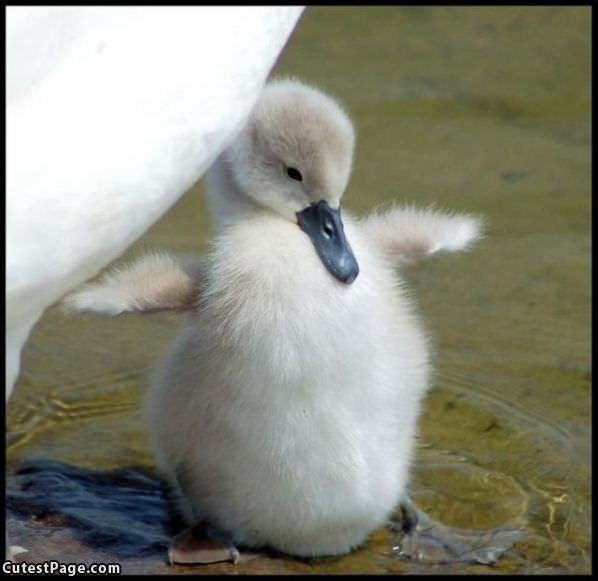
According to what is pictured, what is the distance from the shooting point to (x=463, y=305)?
3.54 meters

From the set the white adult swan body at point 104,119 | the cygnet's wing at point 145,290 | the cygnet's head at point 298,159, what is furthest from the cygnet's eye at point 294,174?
the white adult swan body at point 104,119

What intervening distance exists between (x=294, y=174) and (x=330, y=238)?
0.46ft

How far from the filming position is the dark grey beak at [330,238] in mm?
2525

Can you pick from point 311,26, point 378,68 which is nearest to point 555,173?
point 378,68

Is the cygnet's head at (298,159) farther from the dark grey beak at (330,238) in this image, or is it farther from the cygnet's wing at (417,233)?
the cygnet's wing at (417,233)

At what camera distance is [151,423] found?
108 inches

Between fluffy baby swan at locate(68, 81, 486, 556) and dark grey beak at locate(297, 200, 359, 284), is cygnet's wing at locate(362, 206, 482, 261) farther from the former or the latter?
dark grey beak at locate(297, 200, 359, 284)

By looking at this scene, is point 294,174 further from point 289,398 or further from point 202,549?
point 202,549

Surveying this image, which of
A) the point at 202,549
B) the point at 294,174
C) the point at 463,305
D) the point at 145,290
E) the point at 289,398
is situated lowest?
the point at 202,549

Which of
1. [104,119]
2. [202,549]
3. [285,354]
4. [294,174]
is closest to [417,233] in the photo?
[294,174]

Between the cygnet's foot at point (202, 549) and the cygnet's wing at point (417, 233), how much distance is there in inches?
21.4

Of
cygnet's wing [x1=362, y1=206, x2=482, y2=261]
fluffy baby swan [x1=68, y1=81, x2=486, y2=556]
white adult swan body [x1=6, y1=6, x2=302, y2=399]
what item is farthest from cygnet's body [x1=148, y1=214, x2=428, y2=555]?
white adult swan body [x1=6, y1=6, x2=302, y2=399]

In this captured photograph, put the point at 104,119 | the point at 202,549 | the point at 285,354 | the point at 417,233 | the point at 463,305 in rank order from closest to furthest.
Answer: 1. the point at 104,119
2. the point at 285,354
3. the point at 202,549
4. the point at 417,233
5. the point at 463,305

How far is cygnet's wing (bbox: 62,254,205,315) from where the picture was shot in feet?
8.39
